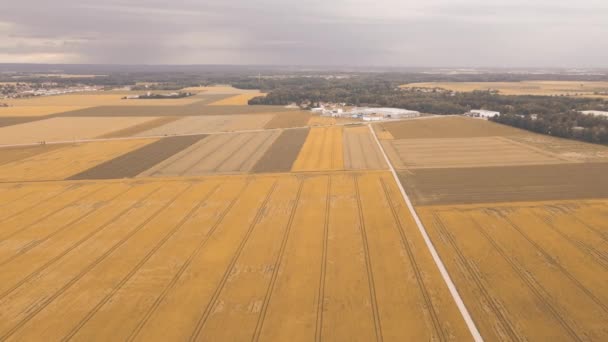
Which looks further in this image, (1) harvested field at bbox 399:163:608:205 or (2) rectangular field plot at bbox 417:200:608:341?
(1) harvested field at bbox 399:163:608:205

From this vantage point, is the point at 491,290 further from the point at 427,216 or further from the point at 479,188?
the point at 479,188

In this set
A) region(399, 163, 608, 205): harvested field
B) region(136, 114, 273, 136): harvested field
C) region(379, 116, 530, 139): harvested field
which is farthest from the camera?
region(136, 114, 273, 136): harvested field

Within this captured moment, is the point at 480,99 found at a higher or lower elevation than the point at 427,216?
higher

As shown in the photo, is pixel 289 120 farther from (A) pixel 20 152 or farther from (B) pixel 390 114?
(A) pixel 20 152

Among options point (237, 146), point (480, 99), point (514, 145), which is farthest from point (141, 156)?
point (480, 99)

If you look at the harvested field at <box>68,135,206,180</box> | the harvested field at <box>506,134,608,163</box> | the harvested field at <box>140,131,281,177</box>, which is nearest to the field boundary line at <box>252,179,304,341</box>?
the harvested field at <box>140,131,281,177</box>

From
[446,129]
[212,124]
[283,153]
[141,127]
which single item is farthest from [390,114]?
→ [141,127]

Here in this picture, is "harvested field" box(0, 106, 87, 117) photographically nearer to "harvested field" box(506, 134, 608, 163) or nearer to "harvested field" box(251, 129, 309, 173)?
"harvested field" box(251, 129, 309, 173)

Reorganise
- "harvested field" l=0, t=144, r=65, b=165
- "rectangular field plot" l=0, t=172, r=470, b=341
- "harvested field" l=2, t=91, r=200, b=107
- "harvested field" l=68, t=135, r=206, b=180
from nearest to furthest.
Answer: "rectangular field plot" l=0, t=172, r=470, b=341
"harvested field" l=68, t=135, r=206, b=180
"harvested field" l=0, t=144, r=65, b=165
"harvested field" l=2, t=91, r=200, b=107
